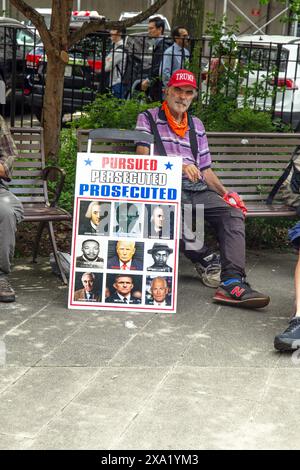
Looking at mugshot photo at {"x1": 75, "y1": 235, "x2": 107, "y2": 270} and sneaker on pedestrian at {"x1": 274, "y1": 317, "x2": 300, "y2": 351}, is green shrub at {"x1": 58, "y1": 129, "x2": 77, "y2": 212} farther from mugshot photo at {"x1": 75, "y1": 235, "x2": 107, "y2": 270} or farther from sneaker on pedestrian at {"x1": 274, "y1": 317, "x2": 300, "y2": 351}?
sneaker on pedestrian at {"x1": 274, "y1": 317, "x2": 300, "y2": 351}

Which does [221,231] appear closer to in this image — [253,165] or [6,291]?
[253,165]

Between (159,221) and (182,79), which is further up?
(182,79)

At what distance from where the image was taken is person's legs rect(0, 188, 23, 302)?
6395 mm

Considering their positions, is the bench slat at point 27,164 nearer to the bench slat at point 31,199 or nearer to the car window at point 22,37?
the bench slat at point 31,199

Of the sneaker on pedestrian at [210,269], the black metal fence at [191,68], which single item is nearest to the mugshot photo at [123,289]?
the sneaker on pedestrian at [210,269]

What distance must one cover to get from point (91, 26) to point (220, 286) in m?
2.81

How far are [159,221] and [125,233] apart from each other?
250 millimetres

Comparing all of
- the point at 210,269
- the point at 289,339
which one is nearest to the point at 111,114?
the point at 210,269

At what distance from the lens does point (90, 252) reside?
6.34m

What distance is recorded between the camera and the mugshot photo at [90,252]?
632 centimetres

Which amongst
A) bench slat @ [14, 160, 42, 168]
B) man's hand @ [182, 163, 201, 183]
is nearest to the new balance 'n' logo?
man's hand @ [182, 163, 201, 183]

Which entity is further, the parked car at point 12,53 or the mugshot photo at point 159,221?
the parked car at point 12,53

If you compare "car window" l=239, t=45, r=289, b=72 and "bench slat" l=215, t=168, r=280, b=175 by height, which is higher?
"car window" l=239, t=45, r=289, b=72

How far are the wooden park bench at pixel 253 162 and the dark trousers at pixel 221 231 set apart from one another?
633mm
